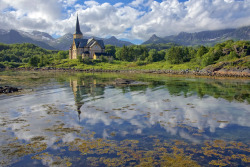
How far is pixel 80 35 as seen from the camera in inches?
7160

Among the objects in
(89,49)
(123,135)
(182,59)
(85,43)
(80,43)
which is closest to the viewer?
(123,135)

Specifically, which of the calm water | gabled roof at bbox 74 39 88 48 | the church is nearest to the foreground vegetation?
the church

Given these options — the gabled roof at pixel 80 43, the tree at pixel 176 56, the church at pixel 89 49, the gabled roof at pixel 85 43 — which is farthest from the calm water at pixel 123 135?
the gabled roof at pixel 80 43

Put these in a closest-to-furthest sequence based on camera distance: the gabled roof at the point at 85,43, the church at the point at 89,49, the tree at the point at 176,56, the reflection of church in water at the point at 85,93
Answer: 1. the reflection of church in water at the point at 85,93
2. the tree at the point at 176,56
3. the church at the point at 89,49
4. the gabled roof at the point at 85,43

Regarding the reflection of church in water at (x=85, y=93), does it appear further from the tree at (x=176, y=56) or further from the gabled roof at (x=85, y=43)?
the gabled roof at (x=85, y=43)

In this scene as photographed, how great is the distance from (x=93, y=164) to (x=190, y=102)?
20.1m

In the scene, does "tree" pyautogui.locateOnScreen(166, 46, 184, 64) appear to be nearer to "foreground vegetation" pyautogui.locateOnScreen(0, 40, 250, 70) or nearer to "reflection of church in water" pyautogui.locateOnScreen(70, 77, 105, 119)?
"foreground vegetation" pyautogui.locateOnScreen(0, 40, 250, 70)

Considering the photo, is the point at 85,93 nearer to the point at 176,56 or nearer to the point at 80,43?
the point at 176,56

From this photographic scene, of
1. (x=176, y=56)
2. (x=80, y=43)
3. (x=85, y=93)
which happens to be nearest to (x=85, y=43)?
(x=80, y=43)

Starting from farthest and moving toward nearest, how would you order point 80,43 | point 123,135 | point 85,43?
point 85,43 < point 80,43 < point 123,135

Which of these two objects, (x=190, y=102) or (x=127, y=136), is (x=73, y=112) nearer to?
(x=127, y=136)

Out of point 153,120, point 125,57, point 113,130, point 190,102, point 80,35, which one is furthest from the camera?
point 80,35

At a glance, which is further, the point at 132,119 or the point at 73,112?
the point at 73,112

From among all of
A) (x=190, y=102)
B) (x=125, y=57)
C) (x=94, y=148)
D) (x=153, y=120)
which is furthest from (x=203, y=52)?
(x=94, y=148)
